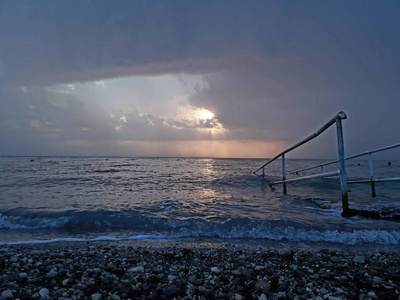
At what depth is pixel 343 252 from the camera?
11.9 feet

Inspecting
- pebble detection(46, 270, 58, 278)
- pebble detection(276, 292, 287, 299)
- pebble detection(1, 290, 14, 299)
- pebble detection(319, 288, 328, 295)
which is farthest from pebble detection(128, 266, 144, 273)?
pebble detection(319, 288, 328, 295)

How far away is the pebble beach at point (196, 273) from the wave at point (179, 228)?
2.66 feet

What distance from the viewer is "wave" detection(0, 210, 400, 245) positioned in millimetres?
4465

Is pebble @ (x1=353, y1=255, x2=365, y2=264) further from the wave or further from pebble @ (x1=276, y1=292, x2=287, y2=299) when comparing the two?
pebble @ (x1=276, y1=292, x2=287, y2=299)

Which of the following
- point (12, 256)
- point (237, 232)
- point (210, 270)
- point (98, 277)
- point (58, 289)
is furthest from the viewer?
point (237, 232)

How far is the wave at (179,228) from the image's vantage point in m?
4.46

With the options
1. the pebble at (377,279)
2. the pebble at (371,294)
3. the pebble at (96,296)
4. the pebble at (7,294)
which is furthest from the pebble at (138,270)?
the pebble at (377,279)

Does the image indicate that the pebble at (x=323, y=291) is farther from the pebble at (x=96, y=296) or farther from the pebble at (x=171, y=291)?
the pebble at (x=96, y=296)

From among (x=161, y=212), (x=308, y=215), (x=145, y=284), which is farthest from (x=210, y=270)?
(x=308, y=215)

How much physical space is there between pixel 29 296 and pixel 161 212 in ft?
14.3

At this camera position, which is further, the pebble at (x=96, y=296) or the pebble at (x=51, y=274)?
the pebble at (x=51, y=274)

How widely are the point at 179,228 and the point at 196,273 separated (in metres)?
2.46

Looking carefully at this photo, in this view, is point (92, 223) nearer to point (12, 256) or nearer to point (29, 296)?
point (12, 256)

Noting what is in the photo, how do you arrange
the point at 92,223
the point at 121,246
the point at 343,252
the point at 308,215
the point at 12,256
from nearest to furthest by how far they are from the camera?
the point at 12,256
the point at 343,252
the point at 121,246
the point at 92,223
the point at 308,215
